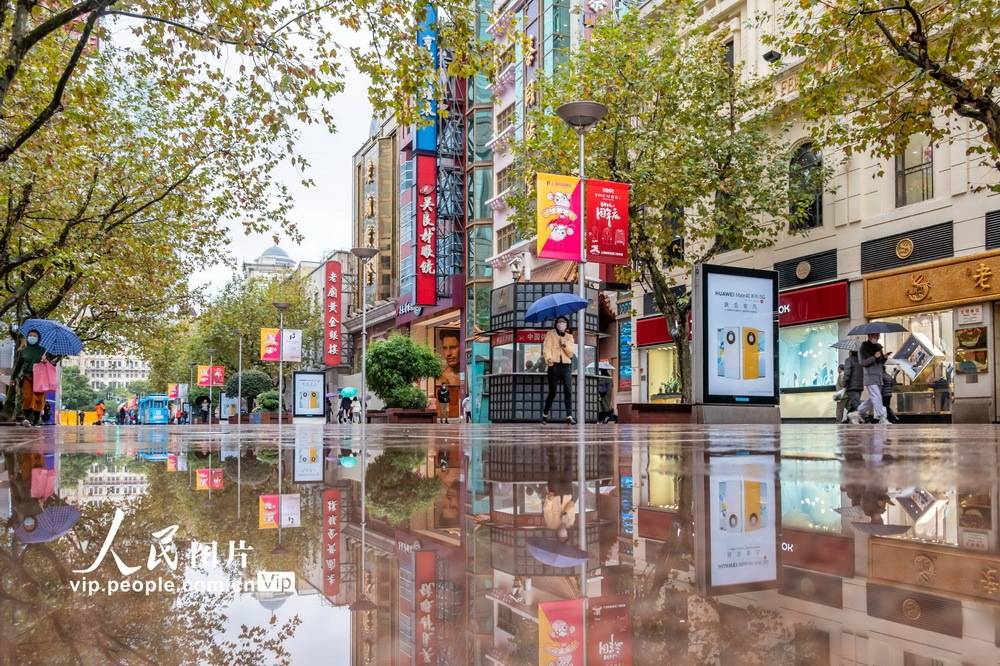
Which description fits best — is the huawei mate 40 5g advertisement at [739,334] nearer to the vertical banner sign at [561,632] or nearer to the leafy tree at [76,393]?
the vertical banner sign at [561,632]

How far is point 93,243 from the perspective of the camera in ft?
59.3

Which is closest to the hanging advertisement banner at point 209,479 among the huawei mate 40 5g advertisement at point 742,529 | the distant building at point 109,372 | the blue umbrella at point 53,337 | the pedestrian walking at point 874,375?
the huawei mate 40 5g advertisement at point 742,529

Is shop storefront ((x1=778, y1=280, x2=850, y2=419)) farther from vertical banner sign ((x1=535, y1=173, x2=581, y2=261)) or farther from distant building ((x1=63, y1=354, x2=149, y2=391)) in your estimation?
distant building ((x1=63, y1=354, x2=149, y2=391))

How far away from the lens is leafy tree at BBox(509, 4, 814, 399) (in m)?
19.7

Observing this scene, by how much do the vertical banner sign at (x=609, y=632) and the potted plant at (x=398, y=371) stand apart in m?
31.7

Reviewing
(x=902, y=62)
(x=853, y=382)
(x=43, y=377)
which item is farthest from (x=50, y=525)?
(x=43, y=377)

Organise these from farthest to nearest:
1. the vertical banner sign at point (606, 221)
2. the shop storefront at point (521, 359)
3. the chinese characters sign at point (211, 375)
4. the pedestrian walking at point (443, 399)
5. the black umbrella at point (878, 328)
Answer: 1. the chinese characters sign at point (211, 375)
2. the pedestrian walking at point (443, 399)
3. the shop storefront at point (521, 359)
4. the black umbrella at point (878, 328)
5. the vertical banner sign at point (606, 221)

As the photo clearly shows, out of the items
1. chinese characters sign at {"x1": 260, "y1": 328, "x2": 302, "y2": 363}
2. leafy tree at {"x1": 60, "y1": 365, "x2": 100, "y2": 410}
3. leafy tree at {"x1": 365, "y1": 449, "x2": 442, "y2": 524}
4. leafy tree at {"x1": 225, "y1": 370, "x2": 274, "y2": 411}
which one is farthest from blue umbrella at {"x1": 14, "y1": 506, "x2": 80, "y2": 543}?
leafy tree at {"x1": 60, "y1": 365, "x2": 100, "y2": 410}

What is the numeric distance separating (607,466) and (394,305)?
51.6 m

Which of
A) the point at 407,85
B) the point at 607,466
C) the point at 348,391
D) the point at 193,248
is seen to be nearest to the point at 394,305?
the point at 348,391

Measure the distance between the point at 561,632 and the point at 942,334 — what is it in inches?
822

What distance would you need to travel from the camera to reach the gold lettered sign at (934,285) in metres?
17.9

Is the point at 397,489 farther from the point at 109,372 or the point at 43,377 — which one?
the point at 109,372

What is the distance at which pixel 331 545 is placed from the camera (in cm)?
163
